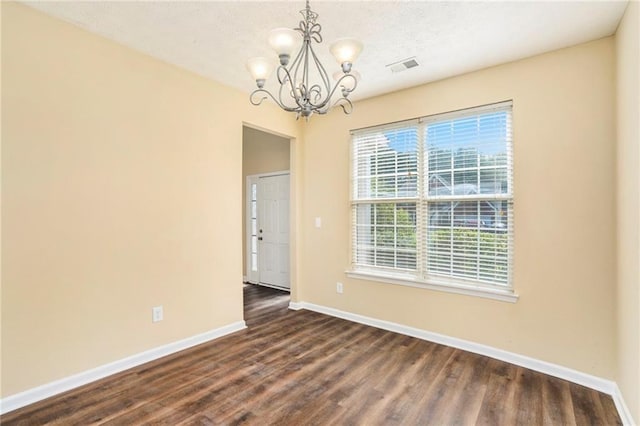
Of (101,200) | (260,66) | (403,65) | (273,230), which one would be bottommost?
(273,230)

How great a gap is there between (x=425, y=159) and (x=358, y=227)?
A: 1130mm

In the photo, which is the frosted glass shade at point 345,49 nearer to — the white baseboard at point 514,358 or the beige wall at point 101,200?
the beige wall at point 101,200

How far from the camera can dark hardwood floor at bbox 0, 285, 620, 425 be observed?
200cm

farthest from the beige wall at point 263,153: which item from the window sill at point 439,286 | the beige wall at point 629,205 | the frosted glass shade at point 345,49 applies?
the beige wall at point 629,205

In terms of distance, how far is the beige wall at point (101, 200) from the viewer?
82.1 inches

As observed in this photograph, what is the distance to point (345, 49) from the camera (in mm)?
1755

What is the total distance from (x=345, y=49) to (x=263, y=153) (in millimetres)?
3949

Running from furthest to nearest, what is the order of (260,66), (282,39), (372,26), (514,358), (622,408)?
(514,358)
(372,26)
(622,408)
(260,66)
(282,39)

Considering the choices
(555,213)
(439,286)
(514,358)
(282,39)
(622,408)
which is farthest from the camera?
(439,286)

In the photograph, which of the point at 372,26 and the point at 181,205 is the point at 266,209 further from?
the point at 372,26

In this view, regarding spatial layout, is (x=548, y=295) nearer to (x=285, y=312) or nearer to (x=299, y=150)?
(x=285, y=312)

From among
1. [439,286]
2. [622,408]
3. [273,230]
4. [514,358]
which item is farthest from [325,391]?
[273,230]

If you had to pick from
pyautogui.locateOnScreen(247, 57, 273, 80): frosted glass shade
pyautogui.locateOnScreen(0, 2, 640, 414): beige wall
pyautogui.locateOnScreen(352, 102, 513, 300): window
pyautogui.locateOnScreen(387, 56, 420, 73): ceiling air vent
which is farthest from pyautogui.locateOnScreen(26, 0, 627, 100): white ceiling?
pyautogui.locateOnScreen(352, 102, 513, 300): window

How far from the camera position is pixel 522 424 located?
194cm
